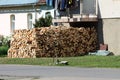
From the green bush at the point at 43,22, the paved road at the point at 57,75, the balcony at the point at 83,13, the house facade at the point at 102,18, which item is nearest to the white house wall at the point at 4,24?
the green bush at the point at 43,22

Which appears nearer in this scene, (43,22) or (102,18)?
→ (102,18)

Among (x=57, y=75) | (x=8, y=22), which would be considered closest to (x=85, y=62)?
(x=57, y=75)

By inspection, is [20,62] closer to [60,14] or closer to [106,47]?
[106,47]

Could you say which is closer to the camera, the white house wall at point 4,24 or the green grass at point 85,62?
the green grass at point 85,62

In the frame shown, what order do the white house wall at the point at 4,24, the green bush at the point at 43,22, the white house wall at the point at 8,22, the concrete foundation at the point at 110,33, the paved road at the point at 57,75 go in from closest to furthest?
the paved road at the point at 57,75
the concrete foundation at the point at 110,33
the green bush at the point at 43,22
the white house wall at the point at 8,22
the white house wall at the point at 4,24

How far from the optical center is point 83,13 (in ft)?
132

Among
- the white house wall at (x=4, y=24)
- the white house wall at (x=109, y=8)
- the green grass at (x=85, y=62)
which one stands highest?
the white house wall at (x=109, y=8)

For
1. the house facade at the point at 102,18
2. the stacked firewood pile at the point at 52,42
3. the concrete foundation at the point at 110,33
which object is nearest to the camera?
the stacked firewood pile at the point at 52,42

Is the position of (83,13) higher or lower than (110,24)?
higher

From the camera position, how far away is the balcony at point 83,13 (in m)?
39.1

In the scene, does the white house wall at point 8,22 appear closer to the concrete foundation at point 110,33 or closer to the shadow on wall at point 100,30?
the shadow on wall at point 100,30

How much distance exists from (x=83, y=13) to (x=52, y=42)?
466 cm

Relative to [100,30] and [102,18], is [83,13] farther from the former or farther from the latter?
[100,30]

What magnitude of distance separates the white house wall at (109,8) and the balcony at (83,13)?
48 centimetres
